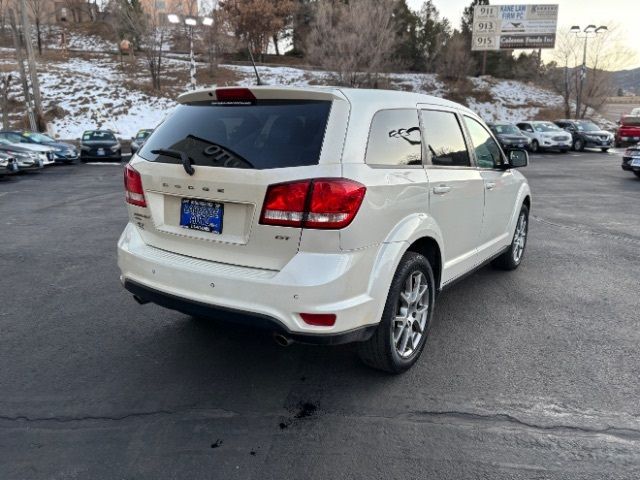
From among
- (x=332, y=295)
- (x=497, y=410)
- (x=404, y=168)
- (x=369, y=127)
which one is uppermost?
(x=369, y=127)

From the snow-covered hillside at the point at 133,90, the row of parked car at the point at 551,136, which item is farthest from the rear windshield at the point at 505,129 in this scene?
the snow-covered hillside at the point at 133,90

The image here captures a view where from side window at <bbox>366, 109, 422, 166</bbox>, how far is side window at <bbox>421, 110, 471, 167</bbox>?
0.17 m

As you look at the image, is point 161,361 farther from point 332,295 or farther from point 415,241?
point 415,241

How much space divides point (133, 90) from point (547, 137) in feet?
89.3

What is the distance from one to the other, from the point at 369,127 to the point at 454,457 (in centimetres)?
187

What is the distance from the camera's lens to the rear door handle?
3.49 m

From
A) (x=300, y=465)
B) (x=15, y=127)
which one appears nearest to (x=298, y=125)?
(x=300, y=465)

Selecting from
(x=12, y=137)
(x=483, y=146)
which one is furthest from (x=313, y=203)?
(x=12, y=137)

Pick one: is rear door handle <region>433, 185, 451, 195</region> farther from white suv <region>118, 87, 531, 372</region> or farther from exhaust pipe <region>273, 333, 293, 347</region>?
exhaust pipe <region>273, 333, 293, 347</region>

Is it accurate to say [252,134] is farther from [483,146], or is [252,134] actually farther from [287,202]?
[483,146]

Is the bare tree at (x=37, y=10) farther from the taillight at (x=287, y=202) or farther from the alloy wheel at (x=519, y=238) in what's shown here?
the taillight at (x=287, y=202)

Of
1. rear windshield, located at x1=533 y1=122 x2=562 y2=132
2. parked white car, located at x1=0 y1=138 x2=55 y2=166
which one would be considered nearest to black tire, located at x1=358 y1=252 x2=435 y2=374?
parked white car, located at x1=0 y1=138 x2=55 y2=166

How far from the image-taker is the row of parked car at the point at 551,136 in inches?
966

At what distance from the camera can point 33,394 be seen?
3.10 meters
